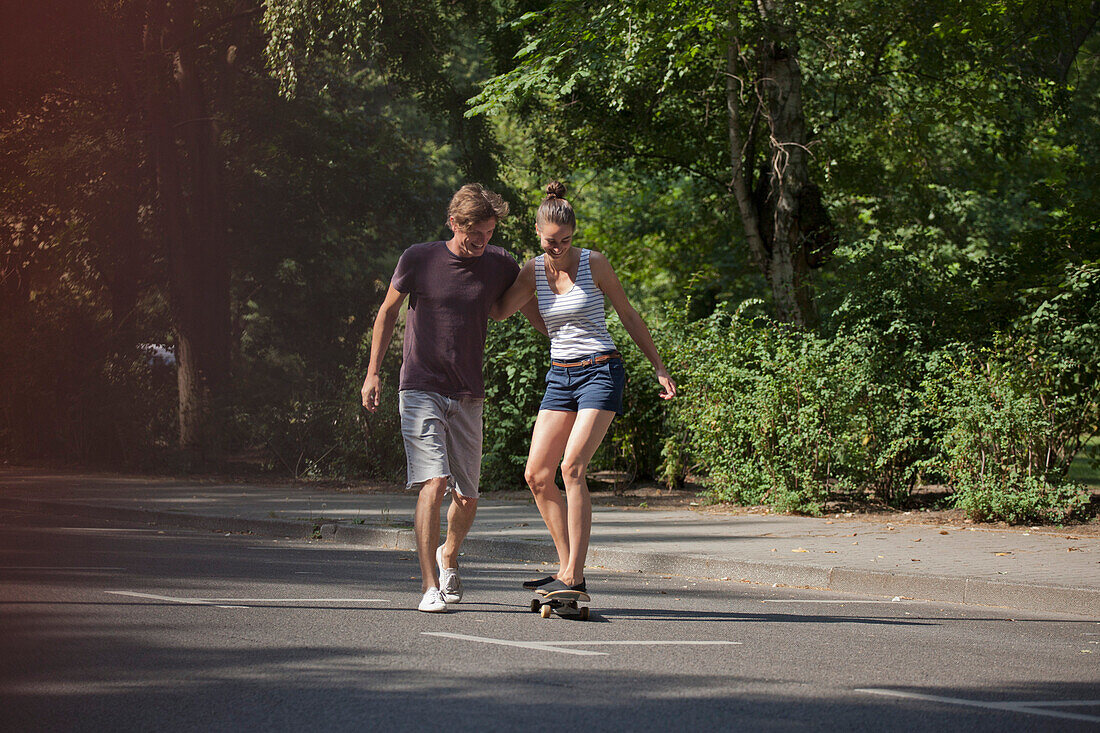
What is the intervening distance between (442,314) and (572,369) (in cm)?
78

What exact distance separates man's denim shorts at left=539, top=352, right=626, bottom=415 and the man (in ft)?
1.13

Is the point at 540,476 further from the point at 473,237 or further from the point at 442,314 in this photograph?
the point at 473,237

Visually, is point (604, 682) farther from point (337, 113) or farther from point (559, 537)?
point (337, 113)

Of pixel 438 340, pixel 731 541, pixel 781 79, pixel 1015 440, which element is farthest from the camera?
pixel 781 79

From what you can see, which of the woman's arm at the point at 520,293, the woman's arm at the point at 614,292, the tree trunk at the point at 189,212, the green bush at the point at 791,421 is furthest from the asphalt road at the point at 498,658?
the tree trunk at the point at 189,212

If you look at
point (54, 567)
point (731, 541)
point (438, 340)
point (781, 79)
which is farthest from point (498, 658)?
point (781, 79)

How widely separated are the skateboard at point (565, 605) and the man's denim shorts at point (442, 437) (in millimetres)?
755

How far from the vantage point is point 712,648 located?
18.5 ft

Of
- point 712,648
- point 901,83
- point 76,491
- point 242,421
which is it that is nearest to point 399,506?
point 76,491

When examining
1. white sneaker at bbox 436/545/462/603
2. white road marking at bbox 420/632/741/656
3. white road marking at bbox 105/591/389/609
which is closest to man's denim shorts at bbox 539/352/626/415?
white sneaker at bbox 436/545/462/603

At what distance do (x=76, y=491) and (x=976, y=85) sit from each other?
1443cm

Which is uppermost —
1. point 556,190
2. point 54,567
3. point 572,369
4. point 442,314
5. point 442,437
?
point 556,190

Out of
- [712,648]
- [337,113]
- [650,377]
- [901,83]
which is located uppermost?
[337,113]

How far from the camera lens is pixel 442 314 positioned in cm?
643
